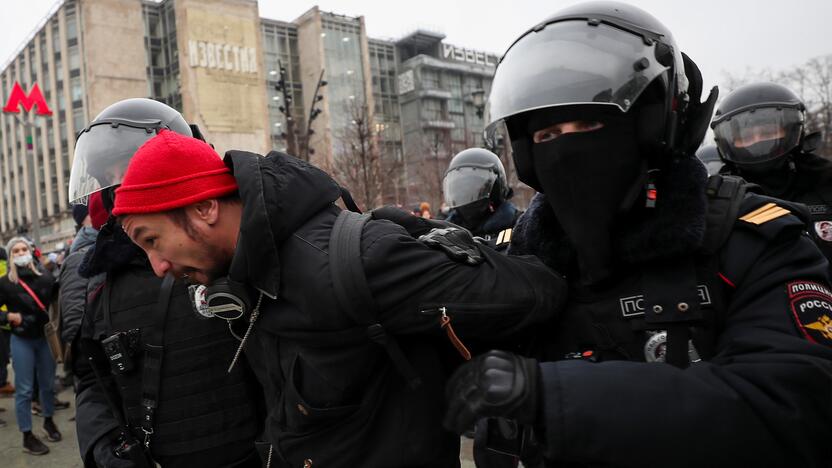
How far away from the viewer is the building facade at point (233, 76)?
4219 cm

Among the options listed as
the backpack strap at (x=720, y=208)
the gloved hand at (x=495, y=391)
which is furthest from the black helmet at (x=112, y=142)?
the backpack strap at (x=720, y=208)

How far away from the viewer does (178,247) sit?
5.62 feet

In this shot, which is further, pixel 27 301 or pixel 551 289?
pixel 27 301

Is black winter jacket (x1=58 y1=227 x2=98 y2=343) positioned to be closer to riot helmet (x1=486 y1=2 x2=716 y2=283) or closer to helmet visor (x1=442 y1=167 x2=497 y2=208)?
riot helmet (x1=486 y1=2 x2=716 y2=283)

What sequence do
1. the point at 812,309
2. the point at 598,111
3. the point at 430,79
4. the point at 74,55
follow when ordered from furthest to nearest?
the point at 430,79, the point at 74,55, the point at 598,111, the point at 812,309

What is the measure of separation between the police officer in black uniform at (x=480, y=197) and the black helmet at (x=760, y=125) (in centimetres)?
182

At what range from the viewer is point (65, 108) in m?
46.2

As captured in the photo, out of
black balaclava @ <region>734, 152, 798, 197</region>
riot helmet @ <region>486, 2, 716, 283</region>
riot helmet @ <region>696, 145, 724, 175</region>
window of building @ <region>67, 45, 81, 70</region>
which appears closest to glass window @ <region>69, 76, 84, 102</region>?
window of building @ <region>67, 45, 81, 70</region>

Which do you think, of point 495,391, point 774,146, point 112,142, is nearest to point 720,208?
point 495,391

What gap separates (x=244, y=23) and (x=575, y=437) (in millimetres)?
48656

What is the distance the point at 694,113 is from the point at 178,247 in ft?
5.04

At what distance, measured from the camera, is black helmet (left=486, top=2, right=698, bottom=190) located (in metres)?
1.45

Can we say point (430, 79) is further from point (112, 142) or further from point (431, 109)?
point (112, 142)

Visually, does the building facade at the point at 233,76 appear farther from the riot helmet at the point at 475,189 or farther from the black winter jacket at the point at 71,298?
the black winter jacket at the point at 71,298
